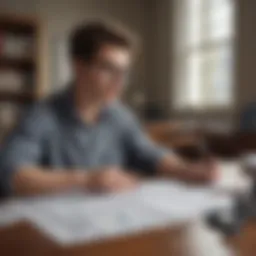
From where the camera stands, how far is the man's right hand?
52 centimetres

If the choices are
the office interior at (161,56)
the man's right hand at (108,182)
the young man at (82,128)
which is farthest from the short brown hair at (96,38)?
the office interior at (161,56)

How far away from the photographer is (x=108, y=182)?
1.70 ft

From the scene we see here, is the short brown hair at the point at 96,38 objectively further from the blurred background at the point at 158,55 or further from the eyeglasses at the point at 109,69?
A: the blurred background at the point at 158,55

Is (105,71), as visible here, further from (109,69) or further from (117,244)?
(117,244)

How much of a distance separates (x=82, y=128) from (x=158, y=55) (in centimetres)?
171

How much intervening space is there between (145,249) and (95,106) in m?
0.41

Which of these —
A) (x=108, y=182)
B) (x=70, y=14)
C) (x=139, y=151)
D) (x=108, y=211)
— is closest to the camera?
(x=108, y=211)

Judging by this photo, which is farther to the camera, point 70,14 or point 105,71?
point 70,14

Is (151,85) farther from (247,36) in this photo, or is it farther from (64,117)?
(64,117)

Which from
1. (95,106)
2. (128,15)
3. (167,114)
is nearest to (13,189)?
(95,106)

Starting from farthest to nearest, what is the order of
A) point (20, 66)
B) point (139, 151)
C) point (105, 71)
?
point (20, 66), point (139, 151), point (105, 71)

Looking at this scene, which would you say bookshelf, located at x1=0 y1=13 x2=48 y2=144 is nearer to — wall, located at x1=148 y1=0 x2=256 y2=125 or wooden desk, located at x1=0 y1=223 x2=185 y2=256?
wall, located at x1=148 y1=0 x2=256 y2=125

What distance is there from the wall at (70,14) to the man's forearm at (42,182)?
1664 millimetres

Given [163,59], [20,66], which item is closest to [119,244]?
[20,66]
